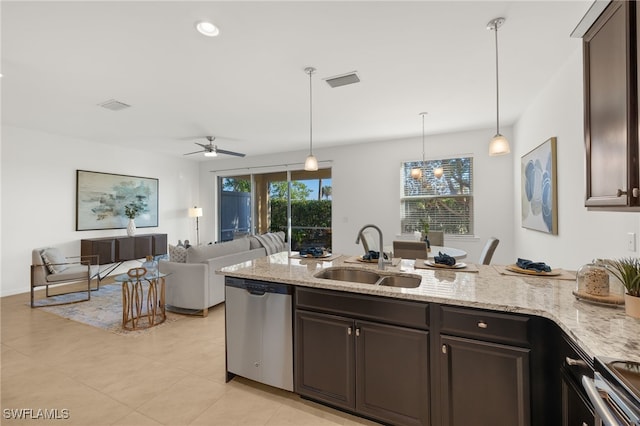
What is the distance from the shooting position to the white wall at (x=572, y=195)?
208 centimetres

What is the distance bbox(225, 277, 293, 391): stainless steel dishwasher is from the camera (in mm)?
2070

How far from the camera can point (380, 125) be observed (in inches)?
188

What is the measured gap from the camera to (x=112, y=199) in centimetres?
582


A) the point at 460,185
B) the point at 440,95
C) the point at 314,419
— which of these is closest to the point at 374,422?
the point at 314,419

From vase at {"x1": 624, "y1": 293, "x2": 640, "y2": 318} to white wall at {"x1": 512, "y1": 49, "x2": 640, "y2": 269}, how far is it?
2.76 feet

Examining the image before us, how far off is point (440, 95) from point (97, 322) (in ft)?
16.8

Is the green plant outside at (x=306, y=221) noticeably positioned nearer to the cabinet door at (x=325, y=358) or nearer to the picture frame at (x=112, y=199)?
the picture frame at (x=112, y=199)

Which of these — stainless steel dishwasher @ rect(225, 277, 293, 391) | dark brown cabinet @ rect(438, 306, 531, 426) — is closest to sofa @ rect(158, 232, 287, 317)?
stainless steel dishwasher @ rect(225, 277, 293, 391)

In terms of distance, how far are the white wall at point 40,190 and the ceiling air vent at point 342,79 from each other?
17.0 ft

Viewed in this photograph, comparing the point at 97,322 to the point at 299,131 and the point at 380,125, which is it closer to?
the point at 299,131

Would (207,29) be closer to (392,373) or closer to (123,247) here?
(392,373)

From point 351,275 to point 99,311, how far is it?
3726 millimetres

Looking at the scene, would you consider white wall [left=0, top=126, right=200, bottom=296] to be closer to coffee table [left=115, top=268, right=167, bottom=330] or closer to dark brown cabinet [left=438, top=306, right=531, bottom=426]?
coffee table [left=115, top=268, right=167, bottom=330]

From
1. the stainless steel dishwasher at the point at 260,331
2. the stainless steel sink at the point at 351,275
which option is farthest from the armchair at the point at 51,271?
the stainless steel sink at the point at 351,275
